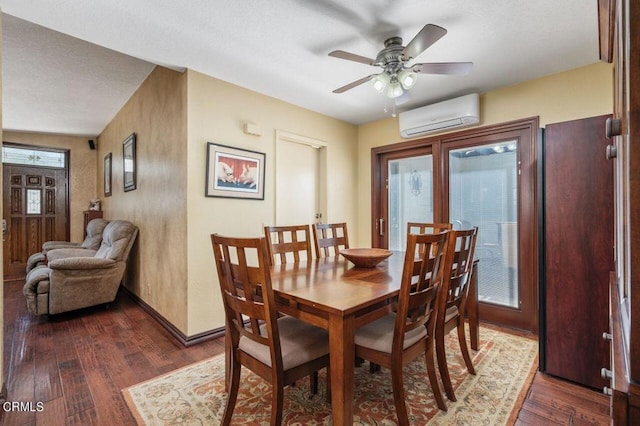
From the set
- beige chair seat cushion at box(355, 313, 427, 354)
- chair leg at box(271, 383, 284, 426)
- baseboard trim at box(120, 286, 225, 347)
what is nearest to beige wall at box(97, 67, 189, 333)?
baseboard trim at box(120, 286, 225, 347)

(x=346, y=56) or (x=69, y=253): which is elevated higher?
(x=346, y=56)

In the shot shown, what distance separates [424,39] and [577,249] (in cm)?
169

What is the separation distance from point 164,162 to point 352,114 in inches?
93.9

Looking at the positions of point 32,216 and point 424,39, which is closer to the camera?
point 424,39

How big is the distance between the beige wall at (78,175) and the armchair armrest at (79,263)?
10.7ft

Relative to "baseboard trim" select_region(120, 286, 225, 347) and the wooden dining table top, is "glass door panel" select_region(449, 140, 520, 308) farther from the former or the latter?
Answer: "baseboard trim" select_region(120, 286, 225, 347)

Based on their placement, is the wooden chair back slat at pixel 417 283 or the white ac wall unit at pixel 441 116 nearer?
the wooden chair back slat at pixel 417 283

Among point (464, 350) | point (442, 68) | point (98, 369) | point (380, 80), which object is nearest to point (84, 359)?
point (98, 369)

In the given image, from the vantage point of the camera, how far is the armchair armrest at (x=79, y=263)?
3041 millimetres

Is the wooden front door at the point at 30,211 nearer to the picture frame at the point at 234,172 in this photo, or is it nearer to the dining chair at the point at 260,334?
the picture frame at the point at 234,172

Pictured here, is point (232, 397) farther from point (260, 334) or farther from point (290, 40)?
point (290, 40)

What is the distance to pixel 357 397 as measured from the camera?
6.10ft

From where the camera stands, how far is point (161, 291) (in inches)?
124

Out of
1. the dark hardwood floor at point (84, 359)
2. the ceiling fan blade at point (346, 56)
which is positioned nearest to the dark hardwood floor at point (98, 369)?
the dark hardwood floor at point (84, 359)
